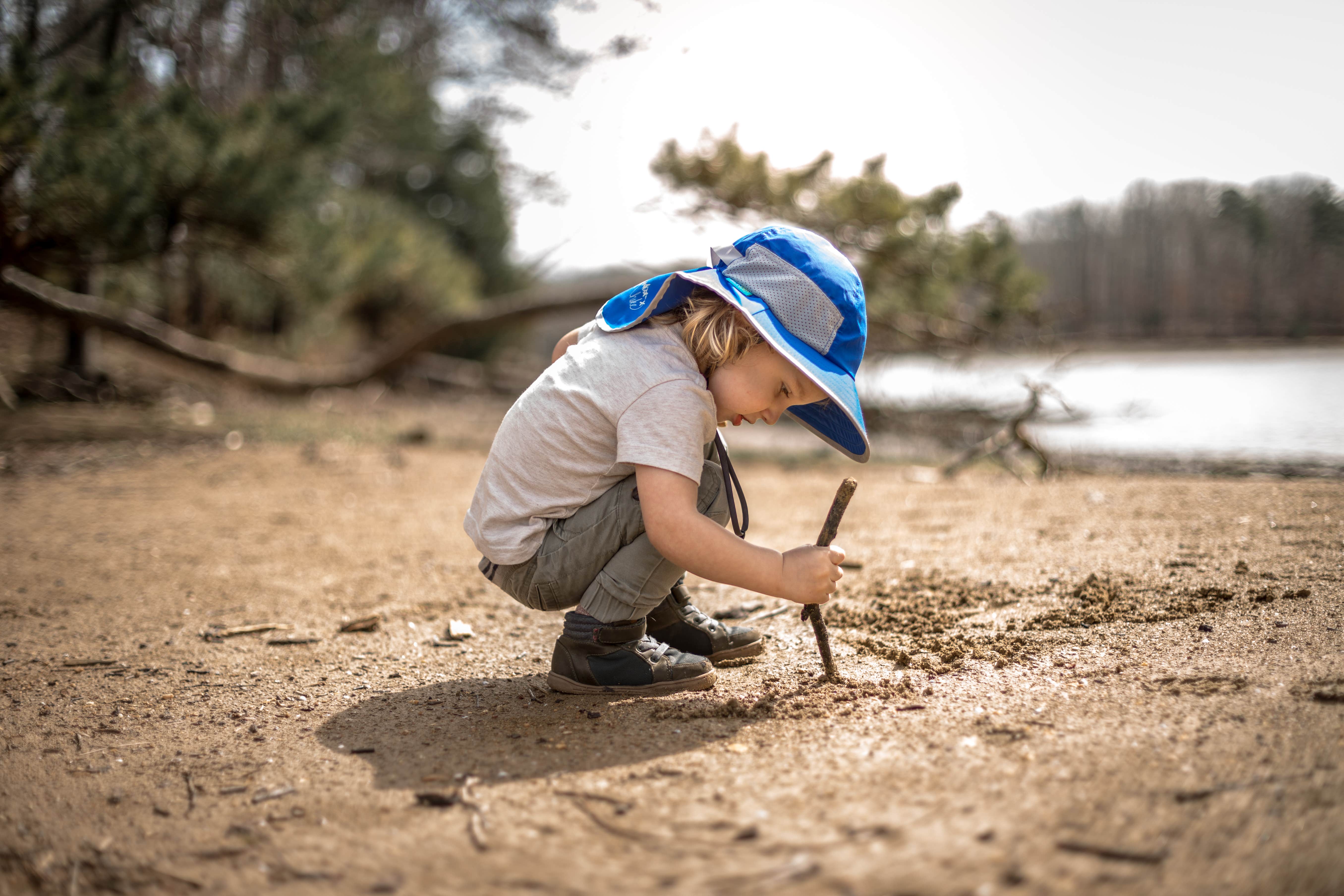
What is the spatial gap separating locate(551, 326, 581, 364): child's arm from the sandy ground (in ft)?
2.56

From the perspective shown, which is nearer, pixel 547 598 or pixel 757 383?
pixel 757 383

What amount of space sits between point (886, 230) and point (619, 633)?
5.17 m

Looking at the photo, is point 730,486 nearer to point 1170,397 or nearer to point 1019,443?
point 1019,443

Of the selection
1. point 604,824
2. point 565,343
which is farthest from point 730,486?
point 604,824

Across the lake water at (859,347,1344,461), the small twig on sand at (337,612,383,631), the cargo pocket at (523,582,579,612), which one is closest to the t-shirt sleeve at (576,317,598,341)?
the cargo pocket at (523,582,579,612)

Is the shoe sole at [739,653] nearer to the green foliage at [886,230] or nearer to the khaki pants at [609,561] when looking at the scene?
the khaki pants at [609,561]

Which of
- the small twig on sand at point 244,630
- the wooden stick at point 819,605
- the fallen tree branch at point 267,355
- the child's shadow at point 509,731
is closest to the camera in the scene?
the child's shadow at point 509,731

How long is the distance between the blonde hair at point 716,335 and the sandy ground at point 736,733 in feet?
2.30

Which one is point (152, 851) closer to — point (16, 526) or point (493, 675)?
point (493, 675)

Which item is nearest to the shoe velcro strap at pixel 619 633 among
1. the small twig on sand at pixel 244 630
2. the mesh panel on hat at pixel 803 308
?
the mesh panel on hat at pixel 803 308

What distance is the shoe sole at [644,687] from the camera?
183 cm

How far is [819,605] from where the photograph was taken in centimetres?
182

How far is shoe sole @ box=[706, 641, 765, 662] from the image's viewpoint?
2043mm

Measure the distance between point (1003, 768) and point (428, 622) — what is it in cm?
169
